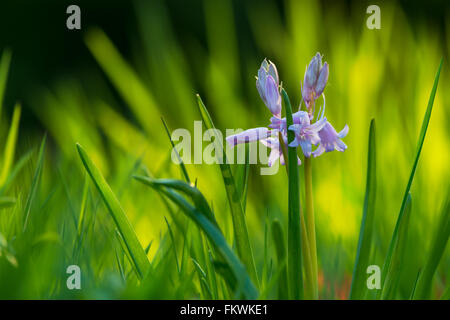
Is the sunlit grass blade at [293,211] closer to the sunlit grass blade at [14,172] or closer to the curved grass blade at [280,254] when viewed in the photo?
the curved grass blade at [280,254]

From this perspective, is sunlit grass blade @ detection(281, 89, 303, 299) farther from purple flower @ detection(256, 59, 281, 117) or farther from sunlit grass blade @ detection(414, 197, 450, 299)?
sunlit grass blade @ detection(414, 197, 450, 299)

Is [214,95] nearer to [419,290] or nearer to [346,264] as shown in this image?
[346,264]

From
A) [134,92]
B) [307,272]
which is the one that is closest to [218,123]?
[134,92]

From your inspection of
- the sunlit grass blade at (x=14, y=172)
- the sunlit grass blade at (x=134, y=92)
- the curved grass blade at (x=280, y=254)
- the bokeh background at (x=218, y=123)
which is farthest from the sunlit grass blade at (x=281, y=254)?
the sunlit grass blade at (x=134, y=92)

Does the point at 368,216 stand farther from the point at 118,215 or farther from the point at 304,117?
the point at 118,215

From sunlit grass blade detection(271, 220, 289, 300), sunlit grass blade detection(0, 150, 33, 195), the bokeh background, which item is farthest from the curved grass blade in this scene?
sunlit grass blade detection(0, 150, 33, 195)

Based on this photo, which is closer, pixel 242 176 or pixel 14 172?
pixel 242 176
